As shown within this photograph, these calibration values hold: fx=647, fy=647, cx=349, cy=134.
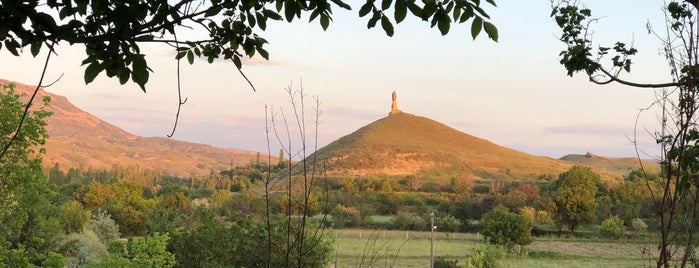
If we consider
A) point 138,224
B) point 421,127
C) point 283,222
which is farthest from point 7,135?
point 421,127

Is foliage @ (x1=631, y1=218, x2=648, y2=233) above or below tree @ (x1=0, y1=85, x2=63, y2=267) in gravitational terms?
below

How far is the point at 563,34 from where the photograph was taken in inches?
174

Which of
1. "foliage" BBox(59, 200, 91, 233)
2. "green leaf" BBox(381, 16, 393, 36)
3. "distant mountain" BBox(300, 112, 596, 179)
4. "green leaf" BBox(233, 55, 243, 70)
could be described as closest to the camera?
"green leaf" BBox(381, 16, 393, 36)

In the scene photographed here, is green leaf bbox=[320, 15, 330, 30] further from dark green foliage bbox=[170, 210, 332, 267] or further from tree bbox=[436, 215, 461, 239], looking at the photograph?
tree bbox=[436, 215, 461, 239]

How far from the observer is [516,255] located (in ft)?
152

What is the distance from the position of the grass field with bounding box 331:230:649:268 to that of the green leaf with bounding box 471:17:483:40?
3388cm

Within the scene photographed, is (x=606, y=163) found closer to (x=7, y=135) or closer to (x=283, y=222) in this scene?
(x=283, y=222)

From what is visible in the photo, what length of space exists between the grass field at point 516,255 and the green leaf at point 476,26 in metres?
33.9

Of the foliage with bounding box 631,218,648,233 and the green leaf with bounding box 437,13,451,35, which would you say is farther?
the foliage with bounding box 631,218,648,233

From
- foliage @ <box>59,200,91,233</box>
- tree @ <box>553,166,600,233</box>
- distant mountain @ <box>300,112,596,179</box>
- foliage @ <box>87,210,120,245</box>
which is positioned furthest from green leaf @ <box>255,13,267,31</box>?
distant mountain @ <box>300,112,596,179</box>

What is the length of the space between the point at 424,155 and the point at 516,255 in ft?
230

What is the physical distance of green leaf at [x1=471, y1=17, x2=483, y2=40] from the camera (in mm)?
2141

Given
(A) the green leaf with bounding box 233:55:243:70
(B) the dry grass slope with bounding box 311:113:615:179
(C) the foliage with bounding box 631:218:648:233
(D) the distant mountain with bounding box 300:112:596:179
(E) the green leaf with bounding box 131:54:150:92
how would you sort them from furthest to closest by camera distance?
(B) the dry grass slope with bounding box 311:113:615:179 → (D) the distant mountain with bounding box 300:112:596:179 → (C) the foliage with bounding box 631:218:648:233 → (A) the green leaf with bounding box 233:55:243:70 → (E) the green leaf with bounding box 131:54:150:92

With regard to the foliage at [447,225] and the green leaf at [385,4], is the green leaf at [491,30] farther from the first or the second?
the foliage at [447,225]
